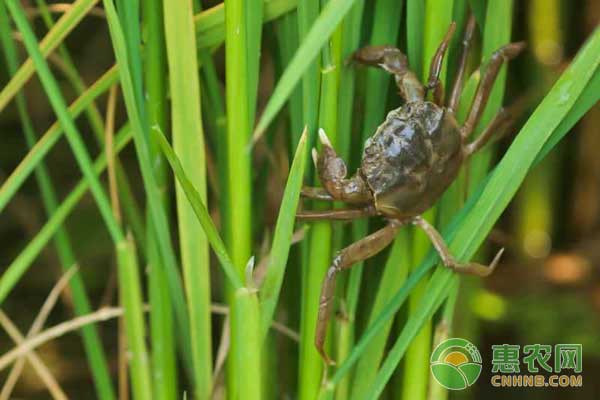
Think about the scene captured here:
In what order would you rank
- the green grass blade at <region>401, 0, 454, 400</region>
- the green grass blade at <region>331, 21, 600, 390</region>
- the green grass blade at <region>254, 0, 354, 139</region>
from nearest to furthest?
the green grass blade at <region>254, 0, 354, 139</region> → the green grass blade at <region>331, 21, 600, 390</region> → the green grass blade at <region>401, 0, 454, 400</region>

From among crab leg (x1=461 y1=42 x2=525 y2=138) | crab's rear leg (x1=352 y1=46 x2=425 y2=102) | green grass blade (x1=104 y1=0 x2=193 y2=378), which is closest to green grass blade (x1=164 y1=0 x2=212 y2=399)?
green grass blade (x1=104 y1=0 x2=193 y2=378)

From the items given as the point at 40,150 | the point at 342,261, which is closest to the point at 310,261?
the point at 342,261

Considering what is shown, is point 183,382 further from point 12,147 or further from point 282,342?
point 12,147

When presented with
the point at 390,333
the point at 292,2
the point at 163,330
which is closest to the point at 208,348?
the point at 163,330

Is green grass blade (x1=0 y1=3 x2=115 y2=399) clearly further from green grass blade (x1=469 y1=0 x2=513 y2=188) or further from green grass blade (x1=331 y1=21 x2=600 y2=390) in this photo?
green grass blade (x1=469 y1=0 x2=513 y2=188)

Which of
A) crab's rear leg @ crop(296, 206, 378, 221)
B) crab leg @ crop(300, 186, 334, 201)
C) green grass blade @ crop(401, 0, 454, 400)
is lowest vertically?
green grass blade @ crop(401, 0, 454, 400)

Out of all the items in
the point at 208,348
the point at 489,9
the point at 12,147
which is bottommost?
the point at 208,348
